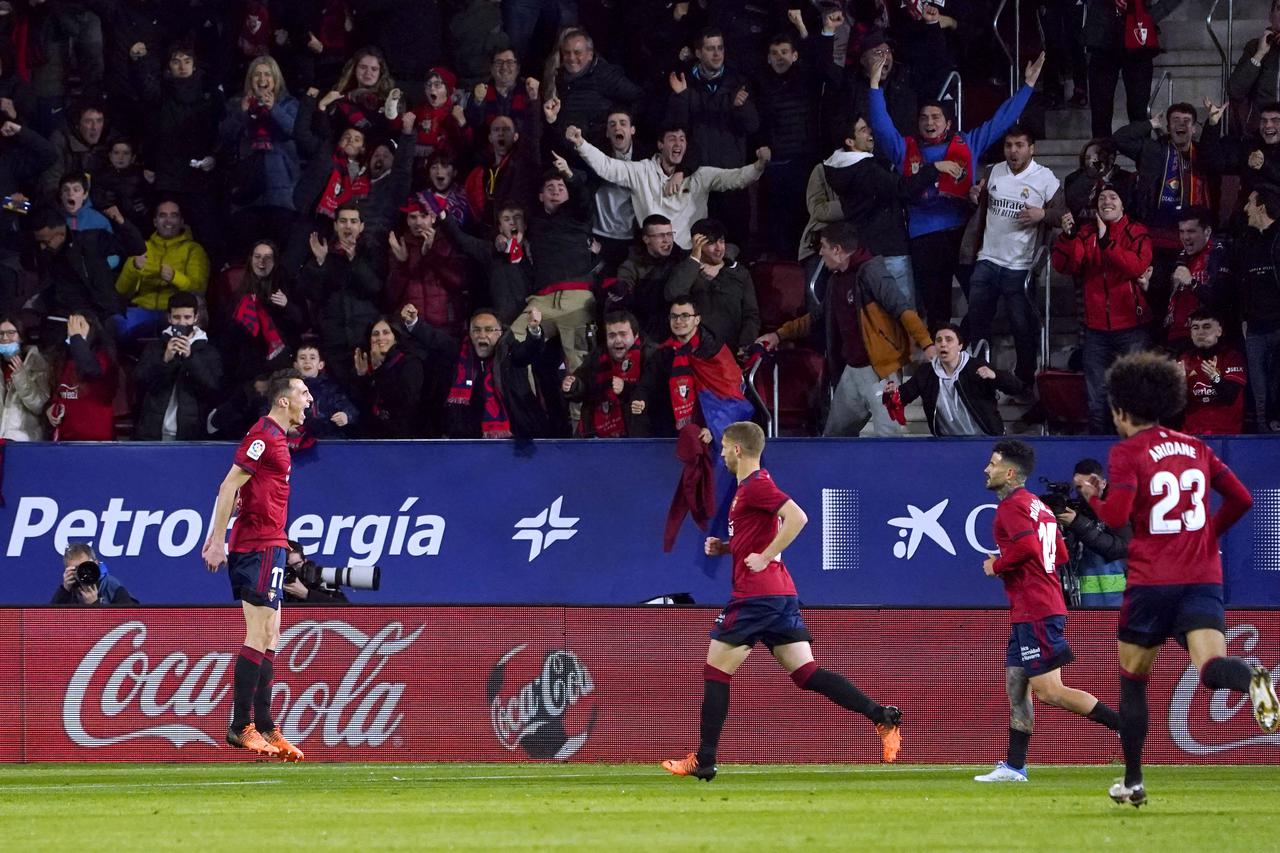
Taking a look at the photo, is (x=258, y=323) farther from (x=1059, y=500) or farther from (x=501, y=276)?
(x=1059, y=500)

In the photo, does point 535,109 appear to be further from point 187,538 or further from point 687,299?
point 187,538

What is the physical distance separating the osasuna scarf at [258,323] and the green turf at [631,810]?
4.89 meters

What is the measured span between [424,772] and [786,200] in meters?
6.66

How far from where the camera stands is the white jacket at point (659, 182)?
1670 cm

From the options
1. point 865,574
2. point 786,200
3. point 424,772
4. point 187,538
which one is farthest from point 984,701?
point 187,538

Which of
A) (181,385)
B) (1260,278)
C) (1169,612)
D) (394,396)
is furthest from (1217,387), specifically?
(181,385)

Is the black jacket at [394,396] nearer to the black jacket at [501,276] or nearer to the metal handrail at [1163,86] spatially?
the black jacket at [501,276]

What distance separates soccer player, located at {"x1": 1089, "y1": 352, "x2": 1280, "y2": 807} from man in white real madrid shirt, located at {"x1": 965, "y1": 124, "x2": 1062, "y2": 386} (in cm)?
703

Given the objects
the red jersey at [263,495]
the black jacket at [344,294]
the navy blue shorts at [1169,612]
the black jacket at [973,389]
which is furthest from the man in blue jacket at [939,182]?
the navy blue shorts at [1169,612]

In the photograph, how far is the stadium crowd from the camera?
50.6ft

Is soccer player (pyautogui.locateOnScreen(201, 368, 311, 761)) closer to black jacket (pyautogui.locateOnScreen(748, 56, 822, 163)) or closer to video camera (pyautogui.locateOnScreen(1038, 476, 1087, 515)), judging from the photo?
video camera (pyautogui.locateOnScreen(1038, 476, 1087, 515))

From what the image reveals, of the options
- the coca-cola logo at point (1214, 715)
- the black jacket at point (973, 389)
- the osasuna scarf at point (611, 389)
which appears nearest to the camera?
the coca-cola logo at point (1214, 715)

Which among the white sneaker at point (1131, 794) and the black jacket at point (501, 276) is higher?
the black jacket at point (501, 276)

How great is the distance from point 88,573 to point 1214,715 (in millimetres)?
7715
